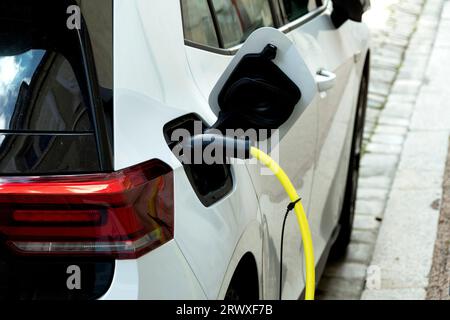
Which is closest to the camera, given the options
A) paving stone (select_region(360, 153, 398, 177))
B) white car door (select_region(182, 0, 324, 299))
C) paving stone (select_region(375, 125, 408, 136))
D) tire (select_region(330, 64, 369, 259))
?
white car door (select_region(182, 0, 324, 299))

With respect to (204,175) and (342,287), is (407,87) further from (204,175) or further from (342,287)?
(204,175)

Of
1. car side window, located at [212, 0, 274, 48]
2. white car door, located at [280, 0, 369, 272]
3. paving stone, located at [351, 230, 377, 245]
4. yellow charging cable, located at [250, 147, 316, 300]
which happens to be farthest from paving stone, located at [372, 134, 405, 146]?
yellow charging cable, located at [250, 147, 316, 300]

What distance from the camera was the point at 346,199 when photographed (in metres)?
5.29

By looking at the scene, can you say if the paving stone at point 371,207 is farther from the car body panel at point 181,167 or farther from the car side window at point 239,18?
the car side window at point 239,18

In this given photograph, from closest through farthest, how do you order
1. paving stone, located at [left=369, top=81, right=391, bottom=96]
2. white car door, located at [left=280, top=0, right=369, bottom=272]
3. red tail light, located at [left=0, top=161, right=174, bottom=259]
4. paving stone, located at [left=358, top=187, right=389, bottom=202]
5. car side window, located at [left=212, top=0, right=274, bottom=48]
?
1. red tail light, located at [left=0, top=161, right=174, bottom=259]
2. car side window, located at [left=212, top=0, right=274, bottom=48]
3. white car door, located at [left=280, top=0, right=369, bottom=272]
4. paving stone, located at [left=358, top=187, right=389, bottom=202]
5. paving stone, located at [left=369, top=81, right=391, bottom=96]

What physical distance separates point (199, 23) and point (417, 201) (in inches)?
145

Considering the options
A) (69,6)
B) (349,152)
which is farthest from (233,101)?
(349,152)

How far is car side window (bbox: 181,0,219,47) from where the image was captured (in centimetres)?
272

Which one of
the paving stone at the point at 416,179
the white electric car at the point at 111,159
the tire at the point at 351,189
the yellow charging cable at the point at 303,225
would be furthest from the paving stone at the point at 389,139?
the white electric car at the point at 111,159

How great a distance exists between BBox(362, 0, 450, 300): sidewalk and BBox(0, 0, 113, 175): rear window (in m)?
3.12

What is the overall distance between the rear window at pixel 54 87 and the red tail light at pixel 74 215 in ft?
0.13

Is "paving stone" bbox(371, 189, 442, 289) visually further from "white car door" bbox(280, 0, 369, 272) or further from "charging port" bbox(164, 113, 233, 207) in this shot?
"charging port" bbox(164, 113, 233, 207)

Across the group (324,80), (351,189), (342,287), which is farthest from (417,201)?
(324,80)
